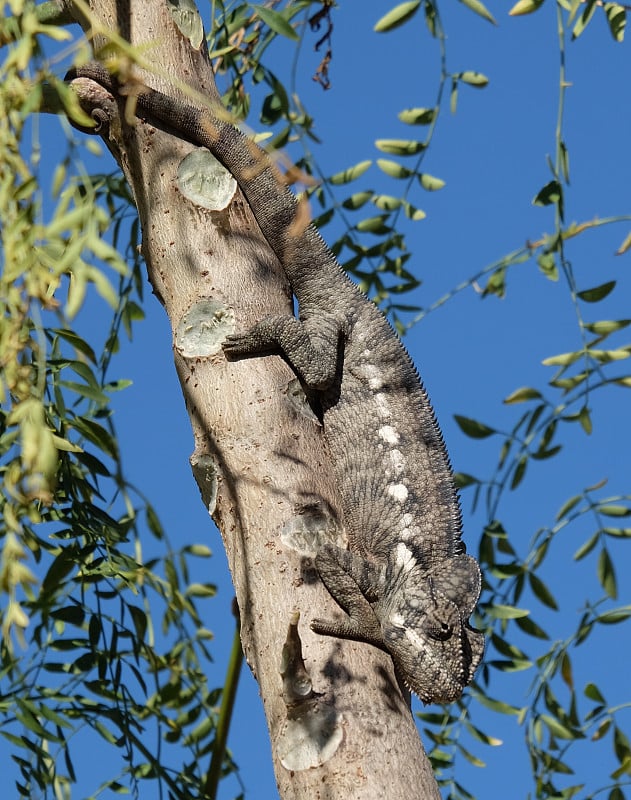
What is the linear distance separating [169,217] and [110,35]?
2.87 feet

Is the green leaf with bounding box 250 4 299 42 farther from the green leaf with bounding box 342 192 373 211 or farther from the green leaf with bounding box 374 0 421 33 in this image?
the green leaf with bounding box 342 192 373 211

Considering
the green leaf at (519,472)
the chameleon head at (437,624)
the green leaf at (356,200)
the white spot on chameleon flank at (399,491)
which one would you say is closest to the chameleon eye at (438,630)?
the chameleon head at (437,624)

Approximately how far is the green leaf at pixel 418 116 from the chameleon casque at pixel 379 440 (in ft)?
1.93

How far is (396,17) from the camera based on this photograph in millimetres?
2979

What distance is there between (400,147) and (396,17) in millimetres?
433

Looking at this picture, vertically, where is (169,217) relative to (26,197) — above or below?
above

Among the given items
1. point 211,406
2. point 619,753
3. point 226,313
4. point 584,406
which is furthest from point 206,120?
point 619,753

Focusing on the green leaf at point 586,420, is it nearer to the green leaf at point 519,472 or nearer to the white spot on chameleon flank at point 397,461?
the green leaf at point 519,472

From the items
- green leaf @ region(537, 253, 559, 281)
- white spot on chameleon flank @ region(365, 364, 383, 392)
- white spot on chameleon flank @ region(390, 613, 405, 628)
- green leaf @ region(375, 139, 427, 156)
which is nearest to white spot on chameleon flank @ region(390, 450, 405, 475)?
white spot on chameleon flank @ region(365, 364, 383, 392)

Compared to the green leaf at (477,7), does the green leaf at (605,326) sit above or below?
below

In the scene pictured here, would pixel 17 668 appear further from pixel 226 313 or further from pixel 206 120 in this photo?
pixel 206 120

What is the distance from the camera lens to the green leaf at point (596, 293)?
3.05 m

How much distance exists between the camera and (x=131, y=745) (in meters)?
2.67

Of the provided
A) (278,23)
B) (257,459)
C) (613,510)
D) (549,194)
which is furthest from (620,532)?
(278,23)
